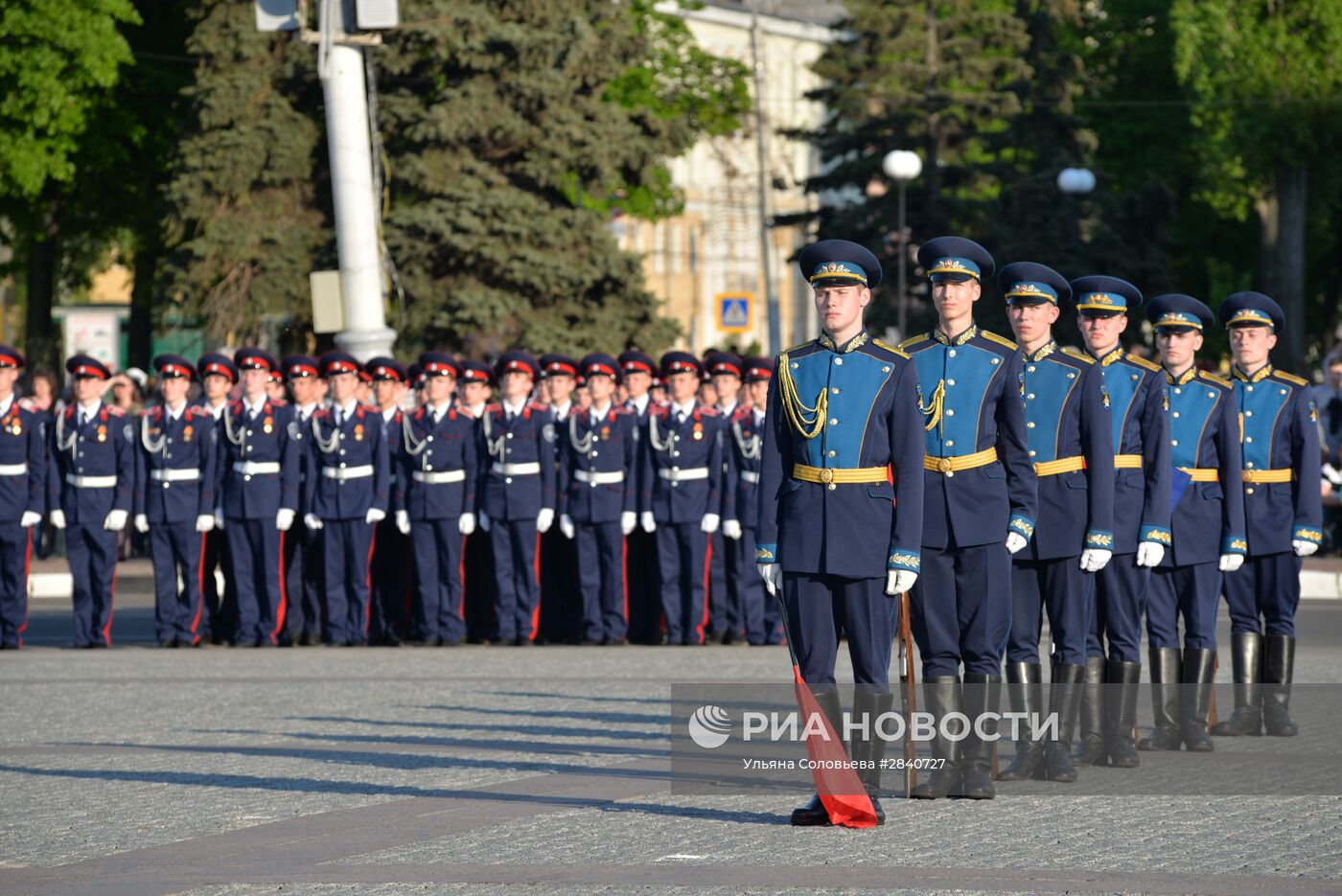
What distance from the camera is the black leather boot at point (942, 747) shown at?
8883 mm

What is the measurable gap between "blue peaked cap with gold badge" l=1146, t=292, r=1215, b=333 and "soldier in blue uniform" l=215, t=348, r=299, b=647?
24.9 feet

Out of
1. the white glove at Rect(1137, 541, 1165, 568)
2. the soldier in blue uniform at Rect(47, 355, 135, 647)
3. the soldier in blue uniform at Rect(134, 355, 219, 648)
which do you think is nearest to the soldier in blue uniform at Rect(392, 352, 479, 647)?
the soldier in blue uniform at Rect(134, 355, 219, 648)

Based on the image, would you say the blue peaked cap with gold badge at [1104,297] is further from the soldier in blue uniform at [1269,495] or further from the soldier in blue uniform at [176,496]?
the soldier in blue uniform at [176,496]

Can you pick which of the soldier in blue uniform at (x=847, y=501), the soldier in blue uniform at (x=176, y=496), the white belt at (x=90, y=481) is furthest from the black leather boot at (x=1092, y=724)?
the white belt at (x=90, y=481)

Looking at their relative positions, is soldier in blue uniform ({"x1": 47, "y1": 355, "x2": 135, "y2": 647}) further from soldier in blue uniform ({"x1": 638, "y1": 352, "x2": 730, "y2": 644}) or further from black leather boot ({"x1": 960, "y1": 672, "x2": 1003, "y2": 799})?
black leather boot ({"x1": 960, "y1": 672, "x2": 1003, "y2": 799})

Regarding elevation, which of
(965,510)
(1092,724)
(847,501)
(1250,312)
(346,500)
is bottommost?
(1092,724)

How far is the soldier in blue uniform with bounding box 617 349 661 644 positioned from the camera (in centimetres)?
1731

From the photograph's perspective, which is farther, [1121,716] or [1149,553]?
[1149,553]

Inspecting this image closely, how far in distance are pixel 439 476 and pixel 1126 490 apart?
7.50m

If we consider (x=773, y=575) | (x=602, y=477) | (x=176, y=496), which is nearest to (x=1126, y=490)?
(x=773, y=575)

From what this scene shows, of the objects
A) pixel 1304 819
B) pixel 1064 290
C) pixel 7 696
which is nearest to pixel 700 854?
pixel 1304 819

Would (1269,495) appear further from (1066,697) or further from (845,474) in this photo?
(845,474)

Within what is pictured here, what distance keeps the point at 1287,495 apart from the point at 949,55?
3367cm

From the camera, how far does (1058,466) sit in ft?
32.8
